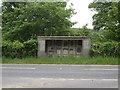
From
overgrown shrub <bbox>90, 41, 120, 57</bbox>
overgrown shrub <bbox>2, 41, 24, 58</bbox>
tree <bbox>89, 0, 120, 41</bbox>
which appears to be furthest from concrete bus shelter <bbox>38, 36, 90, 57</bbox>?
tree <bbox>89, 0, 120, 41</bbox>

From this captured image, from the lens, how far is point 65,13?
867 inches

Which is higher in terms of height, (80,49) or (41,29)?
(41,29)

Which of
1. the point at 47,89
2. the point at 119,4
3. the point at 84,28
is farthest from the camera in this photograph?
the point at 84,28

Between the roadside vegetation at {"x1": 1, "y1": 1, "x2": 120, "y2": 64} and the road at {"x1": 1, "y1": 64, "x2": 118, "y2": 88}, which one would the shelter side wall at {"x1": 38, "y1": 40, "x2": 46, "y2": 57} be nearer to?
the roadside vegetation at {"x1": 1, "y1": 1, "x2": 120, "y2": 64}

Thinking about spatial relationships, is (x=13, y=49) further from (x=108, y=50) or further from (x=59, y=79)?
(x=59, y=79)

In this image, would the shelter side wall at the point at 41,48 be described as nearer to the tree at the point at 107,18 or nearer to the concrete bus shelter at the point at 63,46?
the concrete bus shelter at the point at 63,46

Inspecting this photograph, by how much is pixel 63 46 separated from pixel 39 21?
4205mm

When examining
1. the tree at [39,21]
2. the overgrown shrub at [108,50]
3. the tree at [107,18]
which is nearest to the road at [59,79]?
the overgrown shrub at [108,50]

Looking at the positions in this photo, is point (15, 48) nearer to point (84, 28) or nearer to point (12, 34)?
point (12, 34)

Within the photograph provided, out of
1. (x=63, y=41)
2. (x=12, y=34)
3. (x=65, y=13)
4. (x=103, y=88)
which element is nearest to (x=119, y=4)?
(x=65, y=13)

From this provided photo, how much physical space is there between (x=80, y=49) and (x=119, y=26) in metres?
5.32

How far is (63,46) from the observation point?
19109 millimetres

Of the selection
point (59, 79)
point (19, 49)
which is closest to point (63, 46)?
point (19, 49)

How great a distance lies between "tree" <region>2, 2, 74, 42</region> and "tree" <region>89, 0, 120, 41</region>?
12.9 feet
